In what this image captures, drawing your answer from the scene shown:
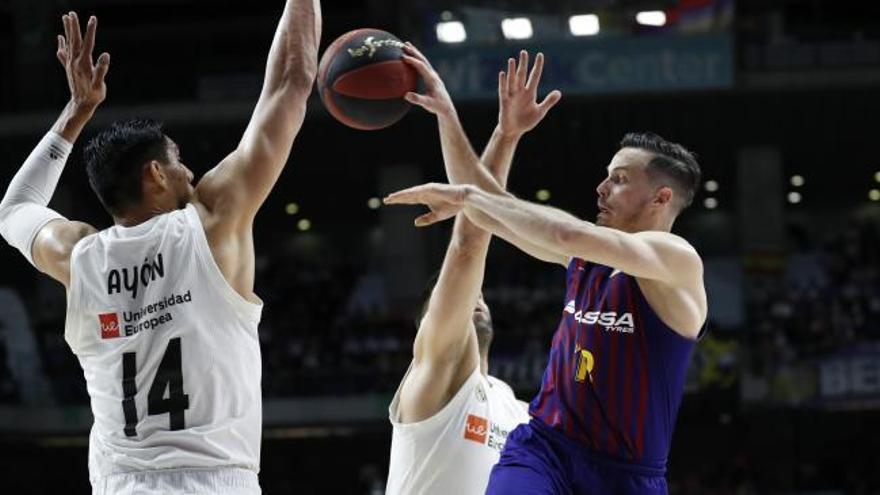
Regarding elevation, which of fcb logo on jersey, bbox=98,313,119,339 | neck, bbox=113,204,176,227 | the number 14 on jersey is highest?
neck, bbox=113,204,176,227

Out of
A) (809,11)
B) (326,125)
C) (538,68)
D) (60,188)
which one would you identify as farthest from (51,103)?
(538,68)

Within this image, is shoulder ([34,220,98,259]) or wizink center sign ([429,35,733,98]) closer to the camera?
shoulder ([34,220,98,259])

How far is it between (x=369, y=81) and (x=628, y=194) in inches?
42.5

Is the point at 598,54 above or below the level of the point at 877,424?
above

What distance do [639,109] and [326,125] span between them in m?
6.19

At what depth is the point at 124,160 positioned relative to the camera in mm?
4250

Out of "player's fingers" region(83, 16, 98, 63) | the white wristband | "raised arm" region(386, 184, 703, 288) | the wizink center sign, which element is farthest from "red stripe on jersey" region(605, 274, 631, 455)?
the wizink center sign

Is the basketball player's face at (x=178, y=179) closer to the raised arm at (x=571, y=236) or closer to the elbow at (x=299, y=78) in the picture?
the elbow at (x=299, y=78)

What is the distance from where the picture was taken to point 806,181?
31.4 meters

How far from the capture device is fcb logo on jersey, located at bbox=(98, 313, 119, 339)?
13.6 feet

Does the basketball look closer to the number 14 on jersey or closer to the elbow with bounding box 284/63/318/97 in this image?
the elbow with bounding box 284/63/318/97

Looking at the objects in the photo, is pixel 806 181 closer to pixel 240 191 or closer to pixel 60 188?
pixel 60 188

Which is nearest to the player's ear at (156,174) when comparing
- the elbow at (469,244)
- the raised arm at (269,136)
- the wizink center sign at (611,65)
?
the raised arm at (269,136)

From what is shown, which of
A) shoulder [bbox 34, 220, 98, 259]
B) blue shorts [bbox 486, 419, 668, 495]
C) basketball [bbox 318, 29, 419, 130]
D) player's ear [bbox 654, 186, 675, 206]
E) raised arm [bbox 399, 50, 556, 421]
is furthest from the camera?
raised arm [bbox 399, 50, 556, 421]
